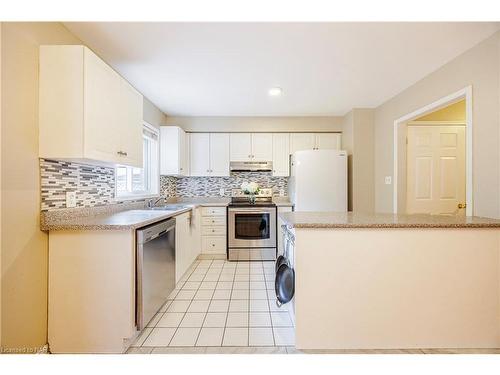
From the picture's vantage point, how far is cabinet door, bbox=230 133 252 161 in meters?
4.04

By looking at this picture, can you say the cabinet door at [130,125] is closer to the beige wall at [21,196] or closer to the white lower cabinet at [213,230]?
the beige wall at [21,196]

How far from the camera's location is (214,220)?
3793mm

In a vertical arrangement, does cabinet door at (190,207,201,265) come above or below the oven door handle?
below

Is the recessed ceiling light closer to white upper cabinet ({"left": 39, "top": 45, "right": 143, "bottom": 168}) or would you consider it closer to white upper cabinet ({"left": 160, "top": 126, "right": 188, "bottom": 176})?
white upper cabinet ({"left": 160, "top": 126, "right": 188, "bottom": 176})

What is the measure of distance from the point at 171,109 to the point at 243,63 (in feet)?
5.98

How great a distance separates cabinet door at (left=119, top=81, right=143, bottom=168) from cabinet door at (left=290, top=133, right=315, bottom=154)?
247 centimetres

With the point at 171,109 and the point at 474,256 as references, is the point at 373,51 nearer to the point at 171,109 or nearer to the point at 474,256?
the point at 474,256

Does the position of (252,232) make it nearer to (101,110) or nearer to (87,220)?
(87,220)

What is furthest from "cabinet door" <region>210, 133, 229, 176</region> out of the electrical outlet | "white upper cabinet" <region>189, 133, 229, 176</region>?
the electrical outlet

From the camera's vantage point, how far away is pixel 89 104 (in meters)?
1.57

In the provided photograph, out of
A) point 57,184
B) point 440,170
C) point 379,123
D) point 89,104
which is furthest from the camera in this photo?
point 379,123

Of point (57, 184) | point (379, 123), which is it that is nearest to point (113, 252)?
point (57, 184)

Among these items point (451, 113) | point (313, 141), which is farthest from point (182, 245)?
point (451, 113)

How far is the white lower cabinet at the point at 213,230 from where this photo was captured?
3.77 metres
